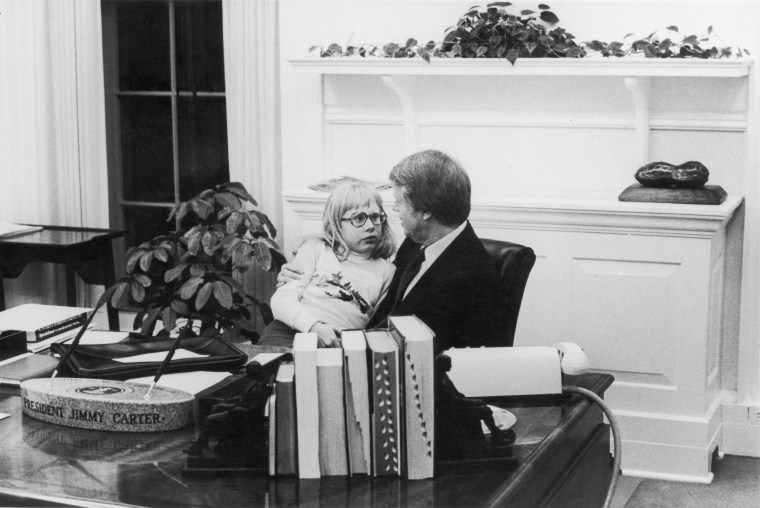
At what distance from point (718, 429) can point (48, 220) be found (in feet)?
11.6

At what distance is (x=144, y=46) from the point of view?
5.34m

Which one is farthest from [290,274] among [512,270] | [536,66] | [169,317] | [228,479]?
[228,479]

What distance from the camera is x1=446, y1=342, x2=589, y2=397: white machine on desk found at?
194cm

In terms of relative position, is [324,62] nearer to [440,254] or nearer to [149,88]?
[149,88]

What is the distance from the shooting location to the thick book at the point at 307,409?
1774 millimetres

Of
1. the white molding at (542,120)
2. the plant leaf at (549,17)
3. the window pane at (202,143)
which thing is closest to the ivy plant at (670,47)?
the plant leaf at (549,17)

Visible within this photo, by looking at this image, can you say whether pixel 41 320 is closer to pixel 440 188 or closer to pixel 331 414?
pixel 440 188

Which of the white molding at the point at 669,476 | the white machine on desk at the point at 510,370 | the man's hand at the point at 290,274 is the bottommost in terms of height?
the white molding at the point at 669,476

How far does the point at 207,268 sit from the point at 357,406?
9.66 feet

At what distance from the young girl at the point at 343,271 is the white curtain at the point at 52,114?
2192mm

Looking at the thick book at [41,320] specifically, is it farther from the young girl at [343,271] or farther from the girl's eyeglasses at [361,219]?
the girl's eyeglasses at [361,219]

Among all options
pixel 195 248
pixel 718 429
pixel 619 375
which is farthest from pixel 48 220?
pixel 718 429

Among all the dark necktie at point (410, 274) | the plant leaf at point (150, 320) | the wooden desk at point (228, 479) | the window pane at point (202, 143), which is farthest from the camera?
the window pane at point (202, 143)

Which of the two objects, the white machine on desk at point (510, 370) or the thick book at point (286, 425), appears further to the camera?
the white machine on desk at point (510, 370)
